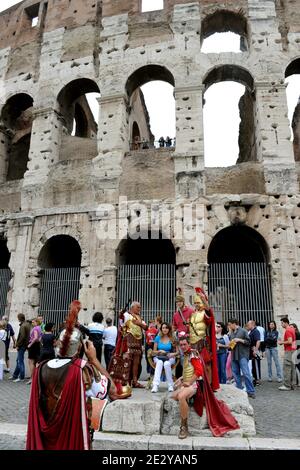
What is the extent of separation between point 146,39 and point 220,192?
20.9ft

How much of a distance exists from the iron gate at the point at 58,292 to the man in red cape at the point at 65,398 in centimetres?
898

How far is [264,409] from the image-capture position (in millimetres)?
5258

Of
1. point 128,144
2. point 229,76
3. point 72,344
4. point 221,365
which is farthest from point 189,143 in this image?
point 72,344

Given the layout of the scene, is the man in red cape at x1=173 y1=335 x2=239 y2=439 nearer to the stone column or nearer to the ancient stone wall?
the ancient stone wall

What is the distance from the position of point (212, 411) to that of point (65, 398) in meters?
2.06

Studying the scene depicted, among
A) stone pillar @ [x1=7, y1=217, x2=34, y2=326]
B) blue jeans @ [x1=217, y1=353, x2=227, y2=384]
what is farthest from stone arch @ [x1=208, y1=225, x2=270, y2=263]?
blue jeans @ [x1=217, y1=353, x2=227, y2=384]

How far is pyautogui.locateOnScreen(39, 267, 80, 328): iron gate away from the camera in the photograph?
11.6 metres

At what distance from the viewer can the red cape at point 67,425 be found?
255cm

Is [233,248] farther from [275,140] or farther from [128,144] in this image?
[128,144]

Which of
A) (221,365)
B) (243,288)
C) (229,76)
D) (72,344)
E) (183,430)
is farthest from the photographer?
(229,76)

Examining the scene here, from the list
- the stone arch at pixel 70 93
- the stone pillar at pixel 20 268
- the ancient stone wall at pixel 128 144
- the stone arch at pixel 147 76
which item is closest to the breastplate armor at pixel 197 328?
the ancient stone wall at pixel 128 144

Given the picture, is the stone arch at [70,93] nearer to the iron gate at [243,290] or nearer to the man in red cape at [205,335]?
the iron gate at [243,290]

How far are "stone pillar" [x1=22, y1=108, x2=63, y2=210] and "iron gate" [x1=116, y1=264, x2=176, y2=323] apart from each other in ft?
12.9

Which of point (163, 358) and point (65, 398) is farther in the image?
point (163, 358)
